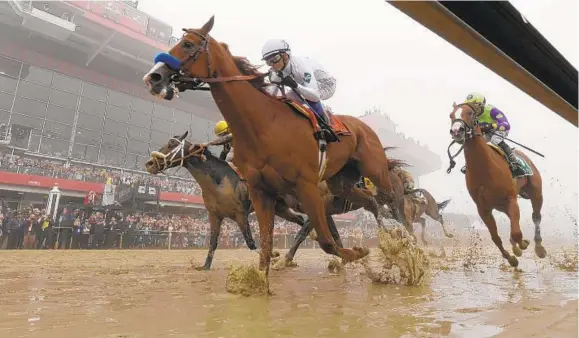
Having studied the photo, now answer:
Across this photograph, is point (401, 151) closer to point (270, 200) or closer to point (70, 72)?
point (70, 72)

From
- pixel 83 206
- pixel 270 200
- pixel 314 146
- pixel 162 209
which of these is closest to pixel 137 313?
pixel 270 200

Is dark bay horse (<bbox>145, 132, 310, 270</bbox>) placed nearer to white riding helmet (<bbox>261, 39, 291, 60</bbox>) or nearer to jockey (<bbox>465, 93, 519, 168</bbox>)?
white riding helmet (<bbox>261, 39, 291, 60</bbox>)

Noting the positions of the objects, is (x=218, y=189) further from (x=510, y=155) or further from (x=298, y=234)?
(x=510, y=155)

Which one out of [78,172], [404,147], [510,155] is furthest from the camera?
[404,147]

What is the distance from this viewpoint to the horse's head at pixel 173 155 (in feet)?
21.6

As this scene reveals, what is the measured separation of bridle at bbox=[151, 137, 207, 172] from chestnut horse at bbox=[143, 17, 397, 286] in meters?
3.13

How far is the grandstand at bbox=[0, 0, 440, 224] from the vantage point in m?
23.1

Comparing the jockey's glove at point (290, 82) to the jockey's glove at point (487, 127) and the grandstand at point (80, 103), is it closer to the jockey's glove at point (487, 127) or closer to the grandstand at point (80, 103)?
the jockey's glove at point (487, 127)

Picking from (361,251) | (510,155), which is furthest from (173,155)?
(510,155)

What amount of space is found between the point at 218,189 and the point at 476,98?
4438mm

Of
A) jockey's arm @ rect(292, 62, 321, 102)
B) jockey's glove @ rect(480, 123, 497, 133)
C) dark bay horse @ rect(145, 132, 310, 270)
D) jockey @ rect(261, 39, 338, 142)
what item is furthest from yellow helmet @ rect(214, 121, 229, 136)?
jockey's glove @ rect(480, 123, 497, 133)

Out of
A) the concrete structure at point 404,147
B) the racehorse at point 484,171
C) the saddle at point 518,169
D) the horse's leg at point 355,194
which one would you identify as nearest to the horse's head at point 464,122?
the racehorse at point 484,171

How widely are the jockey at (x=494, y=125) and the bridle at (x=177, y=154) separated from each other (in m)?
4.49

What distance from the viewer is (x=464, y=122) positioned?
18.8ft
